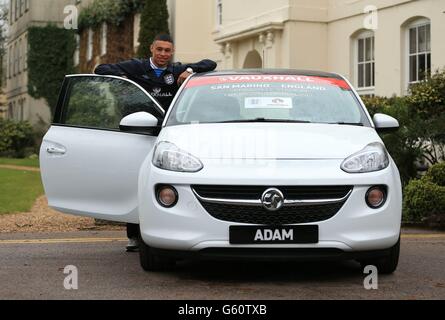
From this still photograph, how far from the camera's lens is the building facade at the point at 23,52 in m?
40.1

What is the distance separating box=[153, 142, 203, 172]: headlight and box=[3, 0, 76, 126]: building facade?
30.8 metres

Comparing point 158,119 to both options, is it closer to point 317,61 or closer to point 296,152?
point 296,152

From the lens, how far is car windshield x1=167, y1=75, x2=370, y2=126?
6312mm

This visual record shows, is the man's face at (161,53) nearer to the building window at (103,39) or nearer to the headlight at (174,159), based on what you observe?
the headlight at (174,159)

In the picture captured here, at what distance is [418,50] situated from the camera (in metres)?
16.4

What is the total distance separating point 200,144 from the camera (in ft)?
18.6

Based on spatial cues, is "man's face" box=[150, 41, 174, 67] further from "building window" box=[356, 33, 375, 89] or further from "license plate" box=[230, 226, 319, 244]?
"building window" box=[356, 33, 375, 89]

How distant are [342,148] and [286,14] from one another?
13.9m

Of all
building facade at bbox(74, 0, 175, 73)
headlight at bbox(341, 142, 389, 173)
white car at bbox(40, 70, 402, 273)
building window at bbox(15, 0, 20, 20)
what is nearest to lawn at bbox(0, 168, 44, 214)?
white car at bbox(40, 70, 402, 273)

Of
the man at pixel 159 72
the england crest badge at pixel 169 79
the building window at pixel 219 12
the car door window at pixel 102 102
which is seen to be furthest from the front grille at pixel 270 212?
the building window at pixel 219 12

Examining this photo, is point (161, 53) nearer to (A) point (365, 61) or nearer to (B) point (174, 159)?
(B) point (174, 159)

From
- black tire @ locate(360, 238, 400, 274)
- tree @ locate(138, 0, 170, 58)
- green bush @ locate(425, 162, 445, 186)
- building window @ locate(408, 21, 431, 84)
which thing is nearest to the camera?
black tire @ locate(360, 238, 400, 274)

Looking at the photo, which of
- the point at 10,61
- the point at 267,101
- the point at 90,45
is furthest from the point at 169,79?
the point at 10,61

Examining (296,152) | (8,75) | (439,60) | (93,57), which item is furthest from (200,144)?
(8,75)
